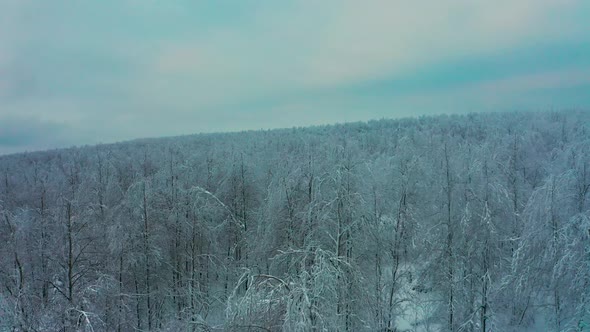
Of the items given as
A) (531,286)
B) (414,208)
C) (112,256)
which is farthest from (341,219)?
(112,256)

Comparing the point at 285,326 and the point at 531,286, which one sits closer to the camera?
the point at 285,326

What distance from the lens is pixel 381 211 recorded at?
16.6 metres

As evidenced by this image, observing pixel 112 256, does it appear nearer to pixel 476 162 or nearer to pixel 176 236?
A: pixel 176 236

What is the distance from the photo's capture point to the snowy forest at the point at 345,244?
11.8m

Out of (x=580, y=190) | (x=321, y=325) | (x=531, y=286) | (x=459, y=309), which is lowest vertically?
(x=459, y=309)

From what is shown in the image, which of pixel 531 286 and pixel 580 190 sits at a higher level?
pixel 580 190

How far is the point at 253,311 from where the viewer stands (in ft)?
23.2

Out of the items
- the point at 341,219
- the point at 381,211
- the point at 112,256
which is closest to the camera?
the point at 341,219

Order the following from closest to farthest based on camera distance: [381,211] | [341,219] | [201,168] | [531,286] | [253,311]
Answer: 1. [253,311]
2. [531,286]
3. [341,219]
4. [381,211]
5. [201,168]

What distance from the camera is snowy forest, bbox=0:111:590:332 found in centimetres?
1179

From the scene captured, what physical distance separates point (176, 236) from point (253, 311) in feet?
44.9

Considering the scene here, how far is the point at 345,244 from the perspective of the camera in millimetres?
14461

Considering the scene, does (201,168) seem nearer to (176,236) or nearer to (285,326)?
(176,236)

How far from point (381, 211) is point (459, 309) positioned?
16.8ft
